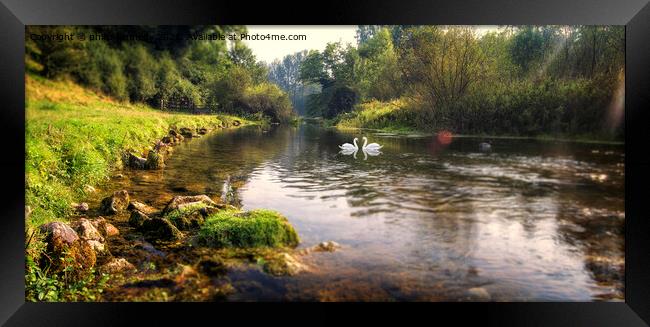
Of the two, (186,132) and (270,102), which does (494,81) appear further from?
(186,132)

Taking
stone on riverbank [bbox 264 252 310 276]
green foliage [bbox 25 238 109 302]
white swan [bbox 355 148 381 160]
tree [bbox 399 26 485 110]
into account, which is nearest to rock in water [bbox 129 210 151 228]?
green foliage [bbox 25 238 109 302]

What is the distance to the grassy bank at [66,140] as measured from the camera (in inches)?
206

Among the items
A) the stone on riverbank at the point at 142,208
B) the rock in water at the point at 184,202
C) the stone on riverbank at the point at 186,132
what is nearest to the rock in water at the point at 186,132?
the stone on riverbank at the point at 186,132

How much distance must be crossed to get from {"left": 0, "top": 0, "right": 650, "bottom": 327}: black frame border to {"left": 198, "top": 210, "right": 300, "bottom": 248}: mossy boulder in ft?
2.51

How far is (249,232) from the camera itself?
5.13 m

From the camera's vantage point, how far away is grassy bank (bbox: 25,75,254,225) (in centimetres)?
524

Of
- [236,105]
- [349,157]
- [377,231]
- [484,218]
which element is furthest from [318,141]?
[484,218]

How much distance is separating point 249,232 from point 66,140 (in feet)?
10.1

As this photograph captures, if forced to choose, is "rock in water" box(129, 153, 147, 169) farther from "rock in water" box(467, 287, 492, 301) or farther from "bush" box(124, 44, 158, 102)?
"rock in water" box(467, 287, 492, 301)

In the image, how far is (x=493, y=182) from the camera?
219 inches

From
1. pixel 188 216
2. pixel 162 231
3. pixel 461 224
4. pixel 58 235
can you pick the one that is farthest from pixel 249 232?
pixel 461 224

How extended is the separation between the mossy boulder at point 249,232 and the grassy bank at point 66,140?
200 centimetres
